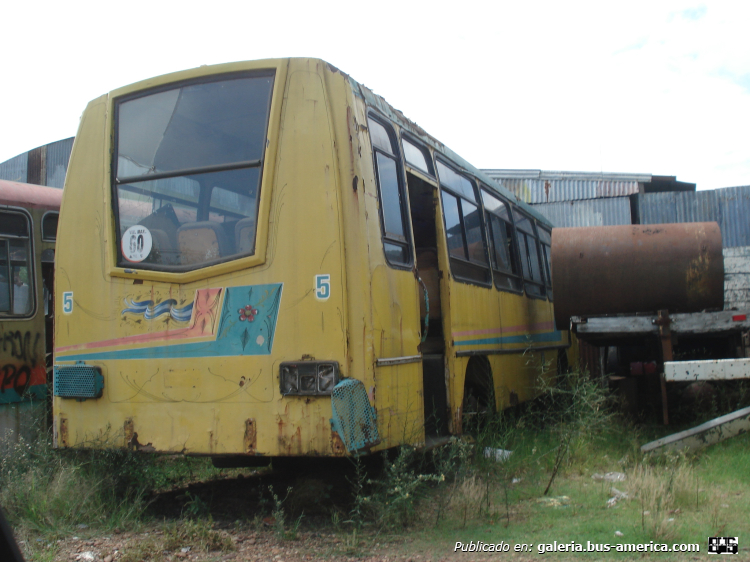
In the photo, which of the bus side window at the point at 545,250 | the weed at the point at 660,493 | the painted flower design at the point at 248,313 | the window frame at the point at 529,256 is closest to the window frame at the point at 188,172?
the painted flower design at the point at 248,313

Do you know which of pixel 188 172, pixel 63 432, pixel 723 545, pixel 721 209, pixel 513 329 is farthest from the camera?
pixel 721 209

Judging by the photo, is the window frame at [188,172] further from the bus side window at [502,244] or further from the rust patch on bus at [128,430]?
the bus side window at [502,244]

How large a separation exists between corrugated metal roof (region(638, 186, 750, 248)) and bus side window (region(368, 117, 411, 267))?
17.2 metres

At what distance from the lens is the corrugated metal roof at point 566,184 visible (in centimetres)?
2092

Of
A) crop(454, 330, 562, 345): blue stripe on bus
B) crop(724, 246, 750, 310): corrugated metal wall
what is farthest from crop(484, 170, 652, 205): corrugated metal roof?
crop(724, 246, 750, 310): corrugated metal wall

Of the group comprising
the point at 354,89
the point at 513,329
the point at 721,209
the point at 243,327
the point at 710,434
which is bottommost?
the point at 710,434

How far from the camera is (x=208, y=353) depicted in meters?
4.04

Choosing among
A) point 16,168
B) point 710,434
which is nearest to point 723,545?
point 710,434

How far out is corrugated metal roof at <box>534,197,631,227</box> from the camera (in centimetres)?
2048

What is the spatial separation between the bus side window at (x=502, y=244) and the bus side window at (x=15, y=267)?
4.47 metres

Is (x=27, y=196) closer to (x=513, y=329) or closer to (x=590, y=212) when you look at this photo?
(x=513, y=329)

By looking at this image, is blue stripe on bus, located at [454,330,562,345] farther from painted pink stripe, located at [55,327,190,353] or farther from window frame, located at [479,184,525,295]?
painted pink stripe, located at [55,327,190,353]

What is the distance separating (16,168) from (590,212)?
18933 millimetres

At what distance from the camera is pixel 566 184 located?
2216 cm
